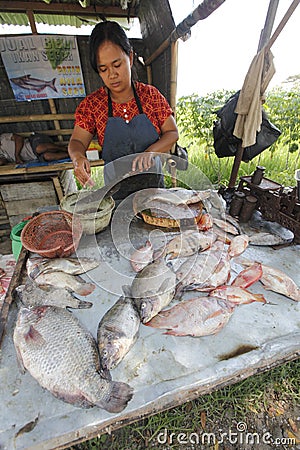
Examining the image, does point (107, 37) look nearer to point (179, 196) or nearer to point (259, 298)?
point (179, 196)

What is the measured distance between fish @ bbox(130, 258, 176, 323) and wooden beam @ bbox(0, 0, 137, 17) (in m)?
4.46

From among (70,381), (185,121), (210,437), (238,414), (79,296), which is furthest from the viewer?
(185,121)

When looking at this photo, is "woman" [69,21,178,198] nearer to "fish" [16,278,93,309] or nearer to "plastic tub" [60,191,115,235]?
"plastic tub" [60,191,115,235]

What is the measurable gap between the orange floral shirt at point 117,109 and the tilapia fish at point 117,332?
1.64 metres

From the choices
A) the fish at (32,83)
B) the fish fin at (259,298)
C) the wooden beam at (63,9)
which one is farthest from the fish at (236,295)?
the wooden beam at (63,9)

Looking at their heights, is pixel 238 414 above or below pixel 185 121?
below

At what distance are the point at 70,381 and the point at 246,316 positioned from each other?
92cm

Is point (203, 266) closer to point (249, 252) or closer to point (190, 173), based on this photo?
point (249, 252)

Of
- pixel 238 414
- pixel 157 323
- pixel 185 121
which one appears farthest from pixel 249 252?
pixel 185 121

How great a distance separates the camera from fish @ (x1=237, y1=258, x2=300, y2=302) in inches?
54.5

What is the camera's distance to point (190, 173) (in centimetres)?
182

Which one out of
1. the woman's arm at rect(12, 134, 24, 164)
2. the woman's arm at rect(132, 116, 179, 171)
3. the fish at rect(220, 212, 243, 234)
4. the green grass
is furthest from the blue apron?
the woman's arm at rect(12, 134, 24, 164)

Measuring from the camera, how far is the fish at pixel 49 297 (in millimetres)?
1304
